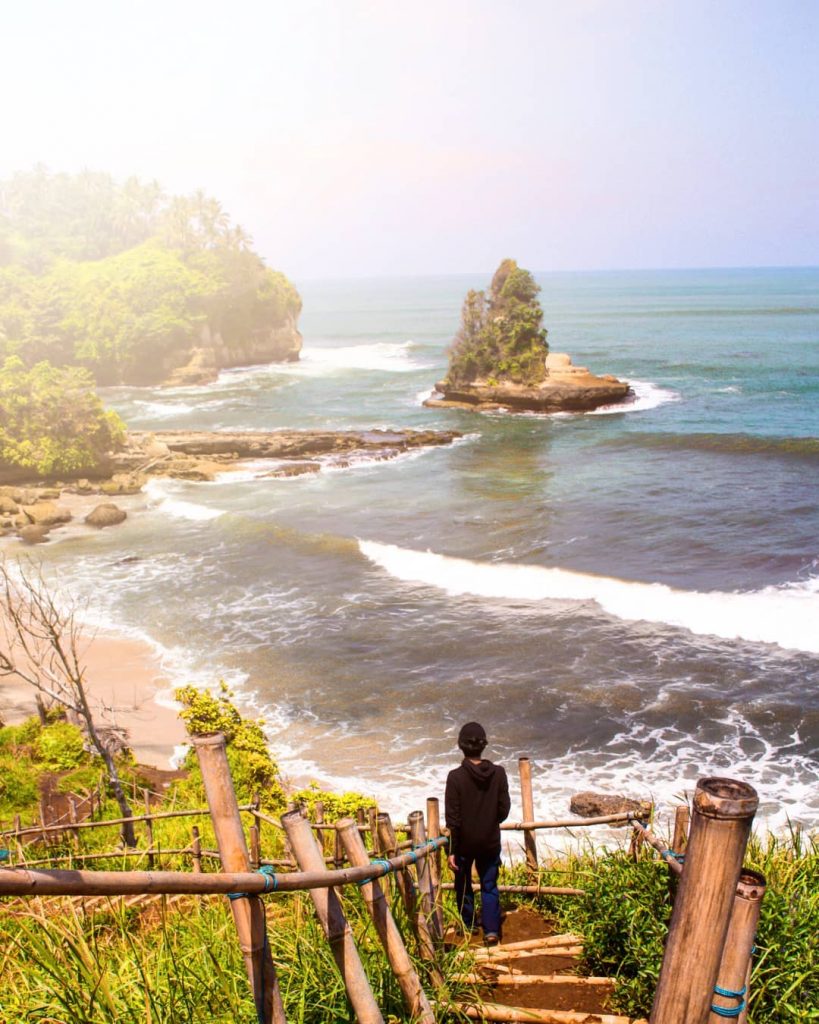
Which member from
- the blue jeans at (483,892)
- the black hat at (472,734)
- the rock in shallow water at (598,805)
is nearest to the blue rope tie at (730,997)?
the black hat at (472,734)

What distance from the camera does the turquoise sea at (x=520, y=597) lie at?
15.6 meters

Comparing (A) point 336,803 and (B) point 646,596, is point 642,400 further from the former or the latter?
(A) point 336,803

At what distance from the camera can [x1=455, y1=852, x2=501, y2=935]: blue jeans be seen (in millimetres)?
5879

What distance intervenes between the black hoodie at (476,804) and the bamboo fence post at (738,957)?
3.22 meters

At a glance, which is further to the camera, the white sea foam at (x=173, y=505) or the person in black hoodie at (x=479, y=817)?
the white sea foam at (x=173, y=505)

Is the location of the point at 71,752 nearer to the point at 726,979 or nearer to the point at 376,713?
the point at 376,713

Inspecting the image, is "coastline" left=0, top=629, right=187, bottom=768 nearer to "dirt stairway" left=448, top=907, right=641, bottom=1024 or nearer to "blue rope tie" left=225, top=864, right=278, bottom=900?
"dirt stairway" left=448, top=907, right=641, bottom=1024

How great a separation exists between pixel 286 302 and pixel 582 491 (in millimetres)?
51084

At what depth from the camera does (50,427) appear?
37375mm

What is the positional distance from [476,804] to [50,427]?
36055 millimetres

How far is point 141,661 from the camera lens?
1956 cm

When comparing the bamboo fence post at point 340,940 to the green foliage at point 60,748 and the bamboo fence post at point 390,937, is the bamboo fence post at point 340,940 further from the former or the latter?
the green foliage at point 60,748

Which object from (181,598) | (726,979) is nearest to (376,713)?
Answer: (181,598)

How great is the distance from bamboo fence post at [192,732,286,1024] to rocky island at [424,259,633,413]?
47.7 metres
